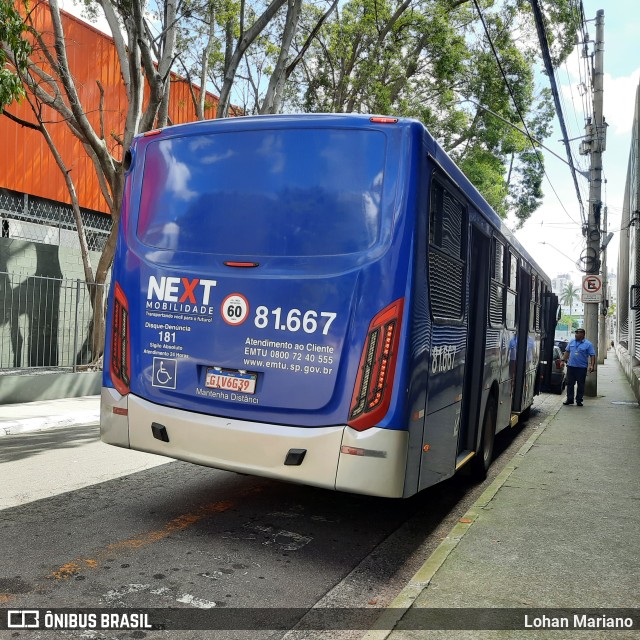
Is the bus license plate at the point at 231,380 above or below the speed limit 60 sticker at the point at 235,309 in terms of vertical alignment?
below

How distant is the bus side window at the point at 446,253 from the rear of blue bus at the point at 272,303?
0.48m

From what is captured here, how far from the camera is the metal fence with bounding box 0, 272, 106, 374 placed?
1382 centimetres

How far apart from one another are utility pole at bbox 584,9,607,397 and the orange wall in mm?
11074

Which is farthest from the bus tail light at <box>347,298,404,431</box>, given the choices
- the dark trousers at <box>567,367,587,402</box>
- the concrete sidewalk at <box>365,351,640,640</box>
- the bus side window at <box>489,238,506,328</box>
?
the dark trousers at <box>567,367,587,402</box>

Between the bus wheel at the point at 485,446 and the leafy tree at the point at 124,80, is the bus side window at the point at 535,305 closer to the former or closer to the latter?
the bus wheel at the point at 485,446

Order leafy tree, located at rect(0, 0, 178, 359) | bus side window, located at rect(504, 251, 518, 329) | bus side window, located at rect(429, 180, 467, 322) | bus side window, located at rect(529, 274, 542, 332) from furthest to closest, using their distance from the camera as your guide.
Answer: leafy tree, located at rect(0, 0, 178, 359) < bus side window, located at rect(529, 274, 542, 332) < bus side window, located at rect(504, 251, 518, 329) < bus side window, located at rect(429, 180, 467, 322)

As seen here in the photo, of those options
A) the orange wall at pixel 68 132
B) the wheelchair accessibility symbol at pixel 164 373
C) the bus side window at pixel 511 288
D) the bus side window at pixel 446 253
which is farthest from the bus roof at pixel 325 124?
the orange wall at pixel 68 132

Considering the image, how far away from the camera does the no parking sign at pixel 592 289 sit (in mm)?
18438

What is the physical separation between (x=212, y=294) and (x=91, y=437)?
540 centimetres

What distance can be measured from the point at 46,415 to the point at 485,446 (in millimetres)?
7182

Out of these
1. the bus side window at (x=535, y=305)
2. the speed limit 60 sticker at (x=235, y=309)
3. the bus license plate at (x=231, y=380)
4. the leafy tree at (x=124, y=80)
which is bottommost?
the bus license plate at (x=231, y=380)

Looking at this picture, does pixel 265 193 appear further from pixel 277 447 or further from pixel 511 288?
pixel 511 288

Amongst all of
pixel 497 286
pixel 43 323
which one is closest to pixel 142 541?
pixel 497 286

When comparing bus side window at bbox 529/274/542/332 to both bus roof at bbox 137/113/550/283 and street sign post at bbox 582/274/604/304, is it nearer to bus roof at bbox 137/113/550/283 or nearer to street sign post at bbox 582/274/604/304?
bus roof at bbox 137/113/550/283
